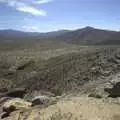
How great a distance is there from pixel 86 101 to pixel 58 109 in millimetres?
1482

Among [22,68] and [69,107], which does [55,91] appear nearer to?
[69,107]

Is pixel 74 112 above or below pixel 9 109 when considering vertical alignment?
above

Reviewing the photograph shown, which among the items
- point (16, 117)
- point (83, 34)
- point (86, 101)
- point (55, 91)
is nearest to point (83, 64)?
point (55, 91)

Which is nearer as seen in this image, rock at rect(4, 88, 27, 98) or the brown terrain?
the brown terrain

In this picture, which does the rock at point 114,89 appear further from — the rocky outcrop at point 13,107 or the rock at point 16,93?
the rock at point 16,93

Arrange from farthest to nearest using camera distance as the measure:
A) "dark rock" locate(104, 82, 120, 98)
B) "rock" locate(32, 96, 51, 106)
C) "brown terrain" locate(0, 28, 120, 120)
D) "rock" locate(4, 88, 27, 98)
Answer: "rock" locate(4, 88, 27, 98), "dark rock" locate(104, 82, 120, 98), "rock" locate(32, 96, 51, 106), "brown terrain" locate(0, 28, 120, 120)

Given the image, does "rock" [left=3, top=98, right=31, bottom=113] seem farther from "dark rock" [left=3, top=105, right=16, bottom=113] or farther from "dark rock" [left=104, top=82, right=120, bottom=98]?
"dark rock" [left=104, top=82, right=120, bottom=98]

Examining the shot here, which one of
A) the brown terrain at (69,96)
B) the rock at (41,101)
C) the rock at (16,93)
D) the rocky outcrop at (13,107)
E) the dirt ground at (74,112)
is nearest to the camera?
the dirt ground at (74,112)

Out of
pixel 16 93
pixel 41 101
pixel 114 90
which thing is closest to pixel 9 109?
pixel 41 101

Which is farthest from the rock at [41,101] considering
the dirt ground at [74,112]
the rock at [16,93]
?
the rock at [16,93]

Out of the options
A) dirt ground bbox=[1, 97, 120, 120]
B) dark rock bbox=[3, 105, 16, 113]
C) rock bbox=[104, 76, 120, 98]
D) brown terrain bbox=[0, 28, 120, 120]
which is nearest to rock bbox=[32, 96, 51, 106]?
brown terrain bbox=[0, 28, 120, 120]

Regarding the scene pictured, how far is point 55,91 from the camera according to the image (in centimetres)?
1819

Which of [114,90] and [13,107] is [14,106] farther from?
[114,90]

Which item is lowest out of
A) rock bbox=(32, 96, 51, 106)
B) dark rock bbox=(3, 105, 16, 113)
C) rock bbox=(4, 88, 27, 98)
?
rock bbox=(4, 88, 27, 98)
